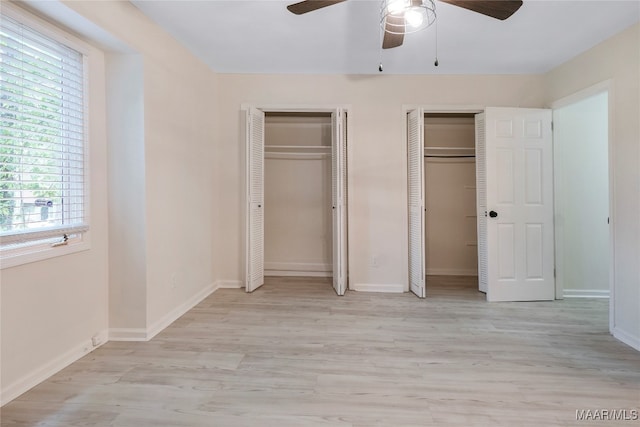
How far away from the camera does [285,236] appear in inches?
184

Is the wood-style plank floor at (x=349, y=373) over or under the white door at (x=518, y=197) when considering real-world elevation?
under

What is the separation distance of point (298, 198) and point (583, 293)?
11.9 ft

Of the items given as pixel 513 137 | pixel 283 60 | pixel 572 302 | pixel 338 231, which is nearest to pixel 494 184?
pixel 513 137

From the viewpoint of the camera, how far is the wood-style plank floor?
1.68 metres

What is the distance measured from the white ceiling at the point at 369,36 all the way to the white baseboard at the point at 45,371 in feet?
8.31

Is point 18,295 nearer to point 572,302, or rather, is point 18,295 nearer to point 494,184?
point 494,184

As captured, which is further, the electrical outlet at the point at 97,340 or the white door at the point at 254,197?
the white door at the point at 254,197

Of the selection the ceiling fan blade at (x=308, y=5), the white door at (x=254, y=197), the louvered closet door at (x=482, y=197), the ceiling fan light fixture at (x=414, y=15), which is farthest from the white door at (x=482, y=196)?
the white door at (x=254, y=197)

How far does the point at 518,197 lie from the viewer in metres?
3.55

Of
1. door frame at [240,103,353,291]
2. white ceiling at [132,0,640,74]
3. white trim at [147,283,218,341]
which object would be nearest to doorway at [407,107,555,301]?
white ceiling at [132,0,640,74]

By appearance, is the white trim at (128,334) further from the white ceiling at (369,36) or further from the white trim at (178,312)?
the white ceiling at (369,36)

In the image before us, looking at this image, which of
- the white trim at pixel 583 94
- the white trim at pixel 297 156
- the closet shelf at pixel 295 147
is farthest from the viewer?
the white trim at pixel 297 156

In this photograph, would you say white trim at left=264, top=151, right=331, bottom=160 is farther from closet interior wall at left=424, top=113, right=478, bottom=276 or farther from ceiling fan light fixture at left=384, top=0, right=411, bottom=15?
ceiling fan light fixture at left=384, top=0, right=411, bottom=15

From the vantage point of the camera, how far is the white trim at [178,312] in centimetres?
263
